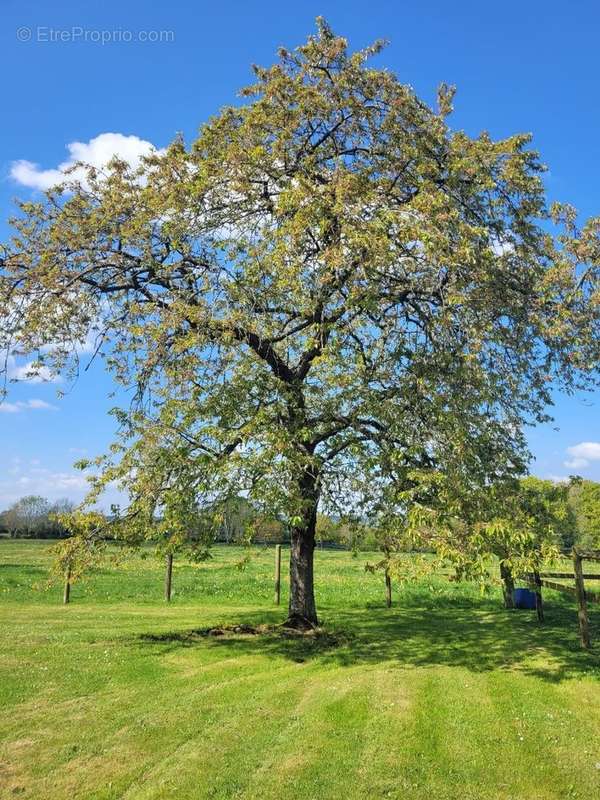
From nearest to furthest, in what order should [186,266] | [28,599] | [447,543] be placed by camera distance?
[447,543] < [186,266] < [28,599]

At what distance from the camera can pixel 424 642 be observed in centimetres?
1308

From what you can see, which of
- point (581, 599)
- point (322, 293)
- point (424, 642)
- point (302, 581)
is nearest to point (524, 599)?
point (424, 642)

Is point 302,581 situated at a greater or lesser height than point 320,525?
lesser

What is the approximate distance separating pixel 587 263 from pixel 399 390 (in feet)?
15.1

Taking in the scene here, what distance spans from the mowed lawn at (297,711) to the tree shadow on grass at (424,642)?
6 centimetres

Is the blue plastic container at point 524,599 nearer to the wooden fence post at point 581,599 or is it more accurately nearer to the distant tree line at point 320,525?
the distant tree line at point 320,525

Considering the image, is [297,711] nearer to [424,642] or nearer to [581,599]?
[424,642]

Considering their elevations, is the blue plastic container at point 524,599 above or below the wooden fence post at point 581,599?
below

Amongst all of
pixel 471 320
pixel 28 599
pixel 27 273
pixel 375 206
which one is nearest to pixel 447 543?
pixel 471 320

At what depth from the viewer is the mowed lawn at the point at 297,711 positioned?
6.14 metres

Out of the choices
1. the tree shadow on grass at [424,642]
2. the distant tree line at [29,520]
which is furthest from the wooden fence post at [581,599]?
the distant tree line at [29,520]

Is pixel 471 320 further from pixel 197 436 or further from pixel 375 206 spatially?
pixel 197 436

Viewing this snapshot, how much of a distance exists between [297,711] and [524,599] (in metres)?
12.7

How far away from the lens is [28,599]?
65.7ft
